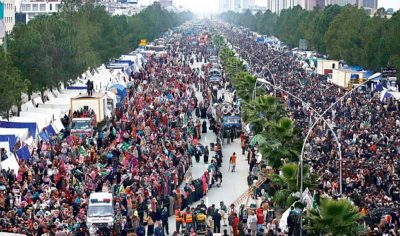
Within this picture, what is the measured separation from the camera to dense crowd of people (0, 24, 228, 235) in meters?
27.0

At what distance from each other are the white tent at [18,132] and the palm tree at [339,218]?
17.9 m

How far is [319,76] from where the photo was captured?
78.4 metres

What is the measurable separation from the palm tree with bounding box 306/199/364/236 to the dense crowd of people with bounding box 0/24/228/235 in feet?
19.5

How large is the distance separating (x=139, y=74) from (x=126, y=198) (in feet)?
158

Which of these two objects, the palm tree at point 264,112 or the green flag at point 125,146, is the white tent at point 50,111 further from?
the palm tree at point 264,112

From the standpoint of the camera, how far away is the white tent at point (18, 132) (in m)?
36.9

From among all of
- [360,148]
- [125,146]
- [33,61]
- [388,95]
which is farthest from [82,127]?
[388,95]

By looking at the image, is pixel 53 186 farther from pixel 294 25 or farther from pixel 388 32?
pixel 294 25

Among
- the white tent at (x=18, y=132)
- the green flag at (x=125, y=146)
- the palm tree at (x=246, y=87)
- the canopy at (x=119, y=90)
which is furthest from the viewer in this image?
the canopy at (x=119, y=90)

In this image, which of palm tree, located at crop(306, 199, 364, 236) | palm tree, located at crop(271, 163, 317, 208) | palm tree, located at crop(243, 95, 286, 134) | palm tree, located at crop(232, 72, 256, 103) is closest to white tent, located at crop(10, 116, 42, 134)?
palm tree, located at crop(243, 95, 286, 134)

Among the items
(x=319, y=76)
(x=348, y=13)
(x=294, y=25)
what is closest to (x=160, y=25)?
(x=294, y=25)

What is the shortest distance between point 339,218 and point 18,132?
61.4ft

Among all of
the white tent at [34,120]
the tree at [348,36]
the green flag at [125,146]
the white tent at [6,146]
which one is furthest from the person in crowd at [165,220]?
the tree at [348,36]

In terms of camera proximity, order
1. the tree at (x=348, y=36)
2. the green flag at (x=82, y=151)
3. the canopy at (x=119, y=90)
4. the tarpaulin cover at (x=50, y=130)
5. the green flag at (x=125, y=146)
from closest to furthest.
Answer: the green flag at (x=82, y=151) < the green flag at (x=125, y=146) < the tarpaulin cover at (x=50, y=130) < the canopy at (x=119, y=90) < the tree at (x=348, y=36)
